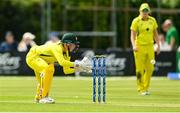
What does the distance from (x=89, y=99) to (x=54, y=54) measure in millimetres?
2341

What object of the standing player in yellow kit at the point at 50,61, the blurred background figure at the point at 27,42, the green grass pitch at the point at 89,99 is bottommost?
the green grass pitch at the point at 89,99

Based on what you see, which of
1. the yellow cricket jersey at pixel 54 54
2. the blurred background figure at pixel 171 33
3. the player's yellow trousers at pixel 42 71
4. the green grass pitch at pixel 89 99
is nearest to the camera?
the green grass pitch at pixel 89 99

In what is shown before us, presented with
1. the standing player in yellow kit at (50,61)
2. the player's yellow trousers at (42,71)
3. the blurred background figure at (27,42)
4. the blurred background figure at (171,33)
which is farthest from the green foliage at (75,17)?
the standing player in yellow kit at (50,61)

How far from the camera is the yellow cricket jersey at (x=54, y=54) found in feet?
56.1

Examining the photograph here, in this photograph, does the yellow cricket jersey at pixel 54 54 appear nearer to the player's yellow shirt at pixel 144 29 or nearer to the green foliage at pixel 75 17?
the player's yellow shirt at pixel 144 29

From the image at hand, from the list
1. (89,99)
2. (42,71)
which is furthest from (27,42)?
(42,71)

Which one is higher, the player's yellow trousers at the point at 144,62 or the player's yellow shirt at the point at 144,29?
the player's yellow shirt at the point at 144,29

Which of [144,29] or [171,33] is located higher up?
[144,29]

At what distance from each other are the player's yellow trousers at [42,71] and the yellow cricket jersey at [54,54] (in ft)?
0.32

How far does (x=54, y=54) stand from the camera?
1736 cm

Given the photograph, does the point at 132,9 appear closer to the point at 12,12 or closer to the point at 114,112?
the point at 12,12

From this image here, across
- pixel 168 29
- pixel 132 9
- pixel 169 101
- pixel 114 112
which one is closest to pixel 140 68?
pixel 169 101

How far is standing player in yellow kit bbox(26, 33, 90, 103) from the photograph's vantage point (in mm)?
17141

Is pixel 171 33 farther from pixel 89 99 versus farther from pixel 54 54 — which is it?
pixel 54 54
